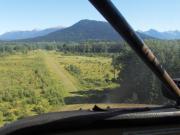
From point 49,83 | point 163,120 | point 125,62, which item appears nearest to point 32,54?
point 49,83

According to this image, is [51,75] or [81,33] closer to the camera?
[51,75]

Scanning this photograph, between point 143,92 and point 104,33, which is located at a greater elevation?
point 104,33

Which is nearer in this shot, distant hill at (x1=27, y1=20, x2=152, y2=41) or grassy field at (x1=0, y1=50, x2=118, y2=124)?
grassy field at (x1=0, y1=50, x2=118, y2=124)

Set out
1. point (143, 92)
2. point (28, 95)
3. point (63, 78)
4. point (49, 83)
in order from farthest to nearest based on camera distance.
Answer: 1. point (63, 78)
2. point (49, 83)
3. point (28, 95)
4. point (143, 92)

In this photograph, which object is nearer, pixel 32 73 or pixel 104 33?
pixel 32 73

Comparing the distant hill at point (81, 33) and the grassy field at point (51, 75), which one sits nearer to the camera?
the grassy field at point (51, 75)

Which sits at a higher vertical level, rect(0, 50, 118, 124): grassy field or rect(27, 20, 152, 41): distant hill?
rect(27, 20, 152, 41): distant hill

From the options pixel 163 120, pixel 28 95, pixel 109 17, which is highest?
pixel 109 17

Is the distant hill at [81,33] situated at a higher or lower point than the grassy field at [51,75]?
higher

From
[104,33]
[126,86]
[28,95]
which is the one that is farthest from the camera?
[104,33]

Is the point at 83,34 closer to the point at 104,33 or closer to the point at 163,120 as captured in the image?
the point at 104,33

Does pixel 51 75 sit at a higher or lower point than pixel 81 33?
lower
